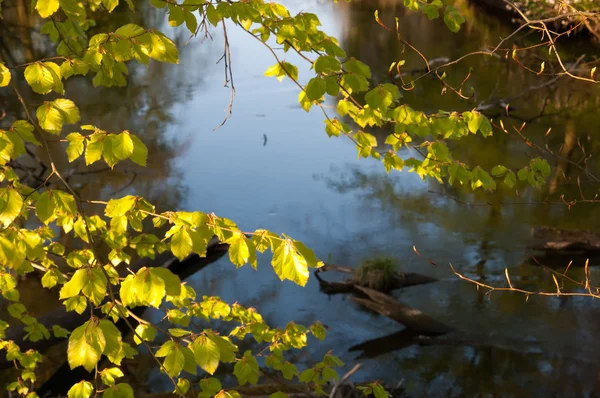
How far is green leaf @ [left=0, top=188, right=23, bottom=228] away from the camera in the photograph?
220 cm

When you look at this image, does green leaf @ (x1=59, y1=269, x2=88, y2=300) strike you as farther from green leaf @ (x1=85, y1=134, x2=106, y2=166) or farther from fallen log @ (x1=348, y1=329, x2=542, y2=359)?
fallen log @ (x1=348, y1=329, x2=542, y2=359)

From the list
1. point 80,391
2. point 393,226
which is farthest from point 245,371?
point 393,226

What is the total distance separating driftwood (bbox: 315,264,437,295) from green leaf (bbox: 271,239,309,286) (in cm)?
764

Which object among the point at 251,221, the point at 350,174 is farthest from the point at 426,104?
the point at 251,221

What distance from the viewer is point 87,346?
2.13 meters

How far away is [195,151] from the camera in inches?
635

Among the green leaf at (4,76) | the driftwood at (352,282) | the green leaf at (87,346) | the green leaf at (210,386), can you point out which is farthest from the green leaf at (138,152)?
the driftwood at (352,282)

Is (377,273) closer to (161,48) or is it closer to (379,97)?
(379,97)

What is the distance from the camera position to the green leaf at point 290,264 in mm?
2203

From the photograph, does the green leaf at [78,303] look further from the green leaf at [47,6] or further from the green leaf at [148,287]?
the green leaf at [47,6]

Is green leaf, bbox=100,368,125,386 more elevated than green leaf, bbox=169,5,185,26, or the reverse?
green leaf, bbox=169,5,185,26

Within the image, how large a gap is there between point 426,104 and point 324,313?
35.7 feet

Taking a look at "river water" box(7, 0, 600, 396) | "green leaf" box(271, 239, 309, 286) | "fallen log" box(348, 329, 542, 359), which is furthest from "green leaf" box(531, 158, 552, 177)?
"fallen log" box(348, 329, 542, 359)

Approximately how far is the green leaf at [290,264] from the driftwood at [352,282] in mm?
7639
